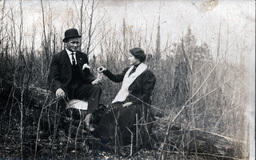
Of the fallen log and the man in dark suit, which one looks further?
the man in dark suit

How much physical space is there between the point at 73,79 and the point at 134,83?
962 mm

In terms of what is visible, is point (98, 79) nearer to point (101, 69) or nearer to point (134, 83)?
point (101, 69)

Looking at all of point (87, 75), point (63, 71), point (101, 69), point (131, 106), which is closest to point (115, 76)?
point (101, 69)

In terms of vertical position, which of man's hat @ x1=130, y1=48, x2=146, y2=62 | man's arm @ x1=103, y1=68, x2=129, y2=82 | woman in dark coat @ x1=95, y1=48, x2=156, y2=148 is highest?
man's hat @ x1=130, y1=48, x2=146, y2=62

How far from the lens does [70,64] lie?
3875 mm

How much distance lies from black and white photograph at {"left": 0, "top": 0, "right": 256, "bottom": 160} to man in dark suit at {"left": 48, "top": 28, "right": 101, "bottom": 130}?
16 millimetres

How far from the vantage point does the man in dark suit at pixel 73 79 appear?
3854mm

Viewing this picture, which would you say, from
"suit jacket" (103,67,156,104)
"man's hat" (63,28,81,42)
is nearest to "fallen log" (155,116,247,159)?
"suit jacket" (103,67,156,104)

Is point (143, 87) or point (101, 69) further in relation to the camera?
point (101, 69)

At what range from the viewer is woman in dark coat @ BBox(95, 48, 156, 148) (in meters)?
3.71

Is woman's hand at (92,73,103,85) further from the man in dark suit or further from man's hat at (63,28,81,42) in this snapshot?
man's hat at (63,28,81,42)

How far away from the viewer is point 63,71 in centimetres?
387

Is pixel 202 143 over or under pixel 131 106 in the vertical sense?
under


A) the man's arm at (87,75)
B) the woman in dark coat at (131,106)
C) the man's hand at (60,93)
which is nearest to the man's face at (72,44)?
the man's arm at (87,75)
